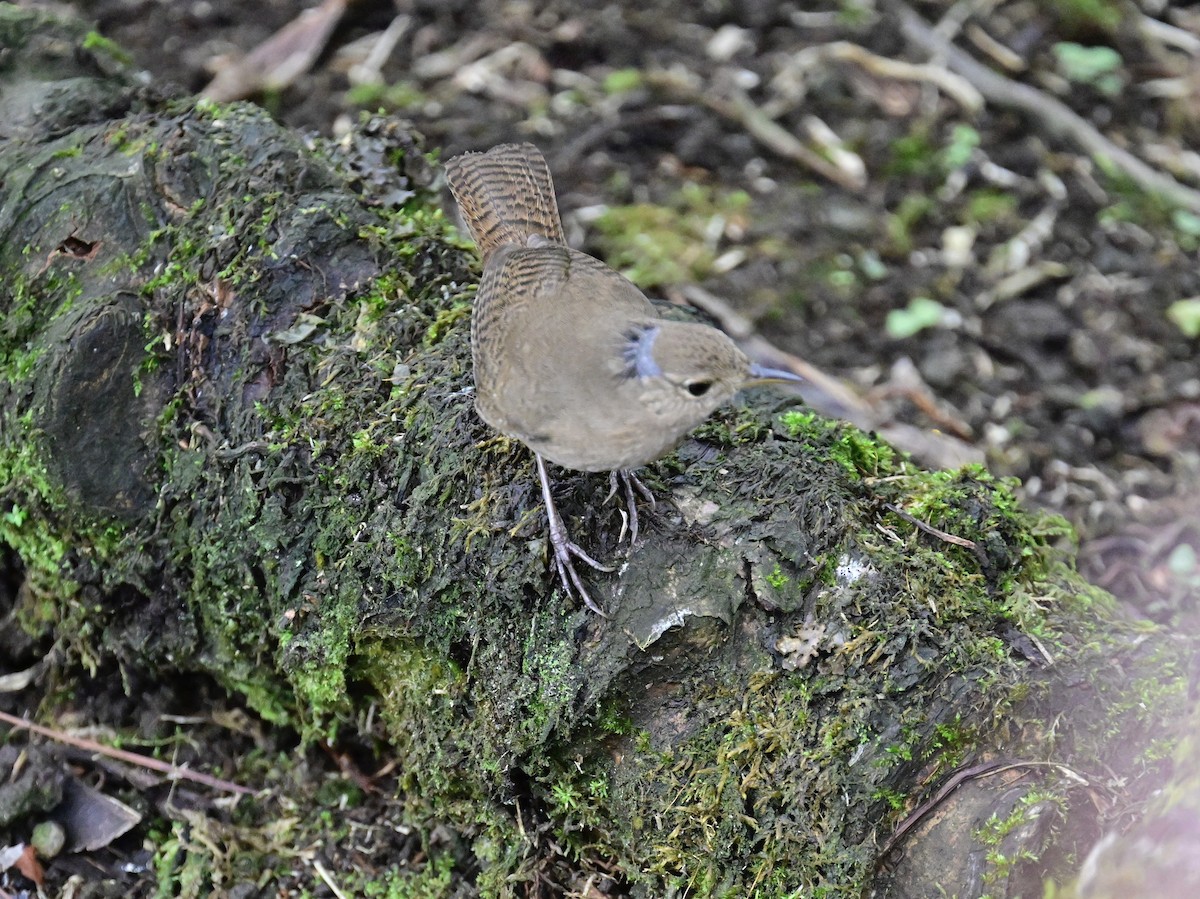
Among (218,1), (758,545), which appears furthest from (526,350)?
(218,1)

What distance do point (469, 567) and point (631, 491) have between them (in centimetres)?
47

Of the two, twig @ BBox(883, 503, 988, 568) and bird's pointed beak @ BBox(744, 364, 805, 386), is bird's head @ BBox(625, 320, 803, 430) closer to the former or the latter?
bird's pointed beak @ BBox(744, 364, 805, 386)

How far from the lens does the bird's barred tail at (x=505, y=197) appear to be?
364cm

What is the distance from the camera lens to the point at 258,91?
5785mm

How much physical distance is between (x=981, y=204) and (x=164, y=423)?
435cm

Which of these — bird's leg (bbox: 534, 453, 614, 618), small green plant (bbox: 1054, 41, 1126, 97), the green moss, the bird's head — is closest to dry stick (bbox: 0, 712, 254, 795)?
bird's leg (bbox: 534, 453, 614, 618)

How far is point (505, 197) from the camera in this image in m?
3.67

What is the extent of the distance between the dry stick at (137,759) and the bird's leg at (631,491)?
163 centimetres

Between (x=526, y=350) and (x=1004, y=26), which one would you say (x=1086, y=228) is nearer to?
(x=1004, y=26)

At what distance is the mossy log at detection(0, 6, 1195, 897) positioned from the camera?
244 centimetres

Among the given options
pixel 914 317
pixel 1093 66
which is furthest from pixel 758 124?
pixel 1093 66

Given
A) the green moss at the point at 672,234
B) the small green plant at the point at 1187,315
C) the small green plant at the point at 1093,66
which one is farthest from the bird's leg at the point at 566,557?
the small green plant at the point at 1093,66

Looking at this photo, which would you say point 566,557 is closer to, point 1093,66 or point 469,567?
point 469,567

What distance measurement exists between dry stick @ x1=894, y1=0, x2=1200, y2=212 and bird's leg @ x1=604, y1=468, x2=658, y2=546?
4188mm
